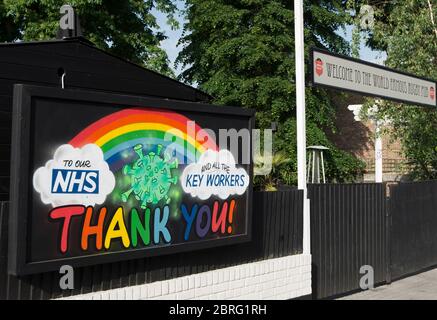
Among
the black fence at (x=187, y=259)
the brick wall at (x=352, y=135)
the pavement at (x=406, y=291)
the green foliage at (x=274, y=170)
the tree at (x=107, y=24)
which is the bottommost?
the pavement at (x=406, y=291)

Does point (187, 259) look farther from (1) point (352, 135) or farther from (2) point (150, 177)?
(1) point (352, 135)

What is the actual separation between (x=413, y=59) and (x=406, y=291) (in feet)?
19.2

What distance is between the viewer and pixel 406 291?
9.75 metres

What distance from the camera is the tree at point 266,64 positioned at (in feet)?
75.9

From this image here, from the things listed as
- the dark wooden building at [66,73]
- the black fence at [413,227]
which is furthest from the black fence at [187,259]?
the black fence at [413,227]

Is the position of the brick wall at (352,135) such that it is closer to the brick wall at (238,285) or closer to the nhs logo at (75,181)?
the brick wall at (238,285)

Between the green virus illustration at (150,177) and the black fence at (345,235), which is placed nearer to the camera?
the green virus illustration at (150,177)

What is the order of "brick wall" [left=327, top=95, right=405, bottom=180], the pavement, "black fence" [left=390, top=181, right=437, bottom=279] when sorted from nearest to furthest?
1. the pavement
2. "black fence" [left=390, top=181, right=437, bottom=279]
3. "brick wall" [left=327, top=95, right=405, bottom=180]

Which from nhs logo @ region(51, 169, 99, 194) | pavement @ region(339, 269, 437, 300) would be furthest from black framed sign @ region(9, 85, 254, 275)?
pavement @ region(339, 269, 437, 300)

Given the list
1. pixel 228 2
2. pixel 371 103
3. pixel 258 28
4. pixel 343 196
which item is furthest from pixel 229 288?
pixel 228 2

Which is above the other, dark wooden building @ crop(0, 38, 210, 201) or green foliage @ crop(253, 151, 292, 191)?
dark wooden building @ crop(0, 38, 210, 201)

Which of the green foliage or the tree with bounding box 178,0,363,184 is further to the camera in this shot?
the tree with bounding box 178,0,363,184

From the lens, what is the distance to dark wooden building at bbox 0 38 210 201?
8398 millimetres

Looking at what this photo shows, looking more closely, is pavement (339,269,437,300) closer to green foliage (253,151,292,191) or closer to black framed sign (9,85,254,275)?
black framed sign (9,85,254,275)
